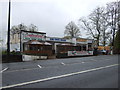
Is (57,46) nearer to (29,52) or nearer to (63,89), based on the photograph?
(29,52)

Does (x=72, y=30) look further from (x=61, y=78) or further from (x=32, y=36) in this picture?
(x=61, y=78)

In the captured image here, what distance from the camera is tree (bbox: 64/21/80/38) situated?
6419 cm

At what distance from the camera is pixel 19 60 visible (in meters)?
19.8

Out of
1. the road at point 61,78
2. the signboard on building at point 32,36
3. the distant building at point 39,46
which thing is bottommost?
the road at point 61,78

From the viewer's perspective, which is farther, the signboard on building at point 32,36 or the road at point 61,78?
the signboard on building at point 32,36

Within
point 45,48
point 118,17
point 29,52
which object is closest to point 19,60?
point 29,52

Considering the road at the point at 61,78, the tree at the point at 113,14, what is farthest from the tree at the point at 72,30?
the road at the point at 61,78

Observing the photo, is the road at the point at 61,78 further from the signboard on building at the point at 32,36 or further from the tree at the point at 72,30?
the tree at the point at 72,30

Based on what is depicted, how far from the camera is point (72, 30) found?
212 ft

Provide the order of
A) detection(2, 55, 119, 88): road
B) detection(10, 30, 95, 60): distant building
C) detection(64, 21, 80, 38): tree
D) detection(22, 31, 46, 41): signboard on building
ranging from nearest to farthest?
detection(2, 55, 119, 88): road, detection(10, 30, 95, 60): distant building, detection(22, 31, 46, 41): signboard on building, detection(64, 21, 80, 38): tree

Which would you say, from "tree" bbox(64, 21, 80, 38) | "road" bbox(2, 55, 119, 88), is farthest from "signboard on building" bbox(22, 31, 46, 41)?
"tree" bbox(64, 21, 80, 38)

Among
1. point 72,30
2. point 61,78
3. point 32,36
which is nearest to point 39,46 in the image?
point 32,36

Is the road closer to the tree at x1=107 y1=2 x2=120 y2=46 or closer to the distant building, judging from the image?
the distant building

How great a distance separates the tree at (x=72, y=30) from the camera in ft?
211
